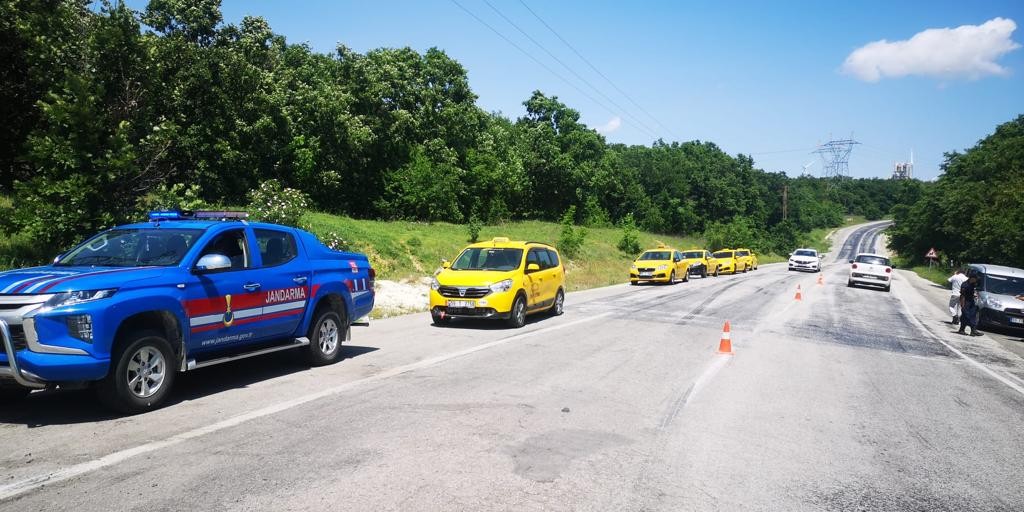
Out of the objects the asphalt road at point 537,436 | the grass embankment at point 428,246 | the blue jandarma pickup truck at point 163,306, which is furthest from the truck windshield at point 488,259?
the grass embankment at point 428,246

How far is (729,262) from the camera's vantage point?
44.8 meters

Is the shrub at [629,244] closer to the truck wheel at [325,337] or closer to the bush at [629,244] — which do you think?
the bush at [629,244]

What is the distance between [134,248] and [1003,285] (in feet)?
69.2

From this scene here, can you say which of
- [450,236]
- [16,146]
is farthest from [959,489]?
[450,236]

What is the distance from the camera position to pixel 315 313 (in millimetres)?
9094

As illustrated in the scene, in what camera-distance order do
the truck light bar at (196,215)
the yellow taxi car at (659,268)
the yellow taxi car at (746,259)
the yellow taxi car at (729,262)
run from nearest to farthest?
the truck light bar at (196,215) → the yellow taxi car at (659,268) → the yellow taxi car at (729,262) → the yellow taxi car at (746,259)

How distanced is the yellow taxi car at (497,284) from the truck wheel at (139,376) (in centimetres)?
720

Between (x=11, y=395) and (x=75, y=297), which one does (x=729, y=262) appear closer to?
(x=11, y=395)

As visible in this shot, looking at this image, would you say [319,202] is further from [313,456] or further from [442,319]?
[313,456]

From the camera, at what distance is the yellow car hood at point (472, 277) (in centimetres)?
1349

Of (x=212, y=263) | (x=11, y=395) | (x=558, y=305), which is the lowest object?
(x=558, y=305)

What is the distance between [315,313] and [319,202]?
35745 millimetres

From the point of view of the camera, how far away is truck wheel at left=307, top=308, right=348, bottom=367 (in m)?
8.92

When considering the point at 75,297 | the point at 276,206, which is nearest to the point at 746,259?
the point at 276,206
